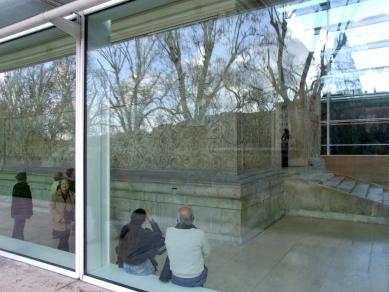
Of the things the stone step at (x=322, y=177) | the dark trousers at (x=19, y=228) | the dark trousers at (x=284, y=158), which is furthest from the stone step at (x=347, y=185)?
the dark trousers at (x=19, y=228)

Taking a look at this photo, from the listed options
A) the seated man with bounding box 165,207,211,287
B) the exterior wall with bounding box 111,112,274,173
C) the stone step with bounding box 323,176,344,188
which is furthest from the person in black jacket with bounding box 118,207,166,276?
the stone step with bounding box 323,176,344,188

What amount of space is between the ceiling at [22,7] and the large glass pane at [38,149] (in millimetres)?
337

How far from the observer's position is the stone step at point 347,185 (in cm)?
548

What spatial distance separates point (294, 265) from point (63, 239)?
299 cm

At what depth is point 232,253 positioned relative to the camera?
427cm

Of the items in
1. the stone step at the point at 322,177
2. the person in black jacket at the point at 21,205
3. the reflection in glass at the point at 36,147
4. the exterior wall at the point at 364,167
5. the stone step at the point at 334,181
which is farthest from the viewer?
the stone step at the point at 322,177

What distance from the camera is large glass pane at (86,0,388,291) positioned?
2758 millimetres

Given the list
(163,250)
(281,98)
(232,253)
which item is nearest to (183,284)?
(163,250)

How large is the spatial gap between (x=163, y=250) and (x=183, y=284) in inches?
17.9

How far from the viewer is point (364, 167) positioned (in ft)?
16.1

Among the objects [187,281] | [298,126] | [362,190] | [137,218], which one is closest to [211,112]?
[362,190]

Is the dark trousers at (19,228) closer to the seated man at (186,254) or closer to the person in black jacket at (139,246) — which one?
the person in black jacket at (139,246)

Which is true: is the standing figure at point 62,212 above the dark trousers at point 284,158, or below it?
below

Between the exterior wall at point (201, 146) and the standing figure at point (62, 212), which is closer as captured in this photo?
the standing figure at point (62, 212)
